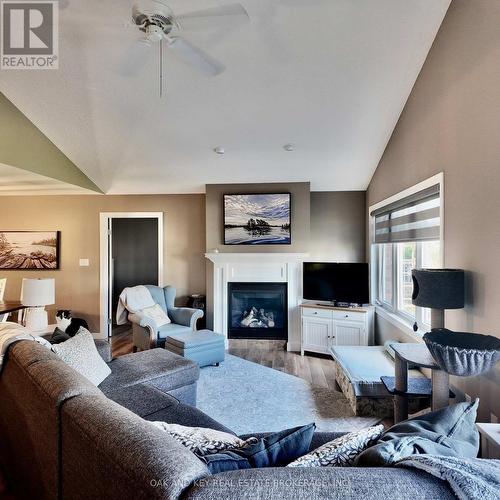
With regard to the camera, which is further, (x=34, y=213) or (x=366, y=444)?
(x=34, y=213)

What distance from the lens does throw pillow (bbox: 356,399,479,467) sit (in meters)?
0.83

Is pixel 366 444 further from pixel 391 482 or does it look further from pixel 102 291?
pixel 102 291

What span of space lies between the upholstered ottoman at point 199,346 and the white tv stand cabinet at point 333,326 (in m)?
1.28

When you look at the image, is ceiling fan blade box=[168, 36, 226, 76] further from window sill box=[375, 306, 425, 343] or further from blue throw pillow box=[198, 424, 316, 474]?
window sill box=[375, 306, 425, 343]

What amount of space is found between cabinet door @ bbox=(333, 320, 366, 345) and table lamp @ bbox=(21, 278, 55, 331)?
11.9 ft

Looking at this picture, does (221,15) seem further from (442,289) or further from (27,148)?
(27,148)

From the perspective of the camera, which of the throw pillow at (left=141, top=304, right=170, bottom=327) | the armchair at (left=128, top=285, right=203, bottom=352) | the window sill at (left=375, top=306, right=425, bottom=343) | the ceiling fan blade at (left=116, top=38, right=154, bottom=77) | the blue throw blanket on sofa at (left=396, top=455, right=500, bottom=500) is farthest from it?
the throw pillow at (left=141, top=304, right=170, bottom=327)

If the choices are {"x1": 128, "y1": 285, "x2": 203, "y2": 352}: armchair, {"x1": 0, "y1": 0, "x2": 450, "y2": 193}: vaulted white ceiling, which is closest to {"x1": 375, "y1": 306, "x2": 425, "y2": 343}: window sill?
{"x1": 0, "y1": 0, "x2": 450, "y2": 193}: vaulted white ceiling

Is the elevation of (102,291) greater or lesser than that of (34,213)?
lesser

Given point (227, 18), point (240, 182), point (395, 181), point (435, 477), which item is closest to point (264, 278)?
point (240, 182)

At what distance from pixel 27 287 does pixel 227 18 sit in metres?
3.59

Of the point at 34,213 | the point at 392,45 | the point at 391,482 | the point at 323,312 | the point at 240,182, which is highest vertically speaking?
the point at 392,45

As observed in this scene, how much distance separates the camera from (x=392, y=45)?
2584mm

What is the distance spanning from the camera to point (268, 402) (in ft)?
9.78
